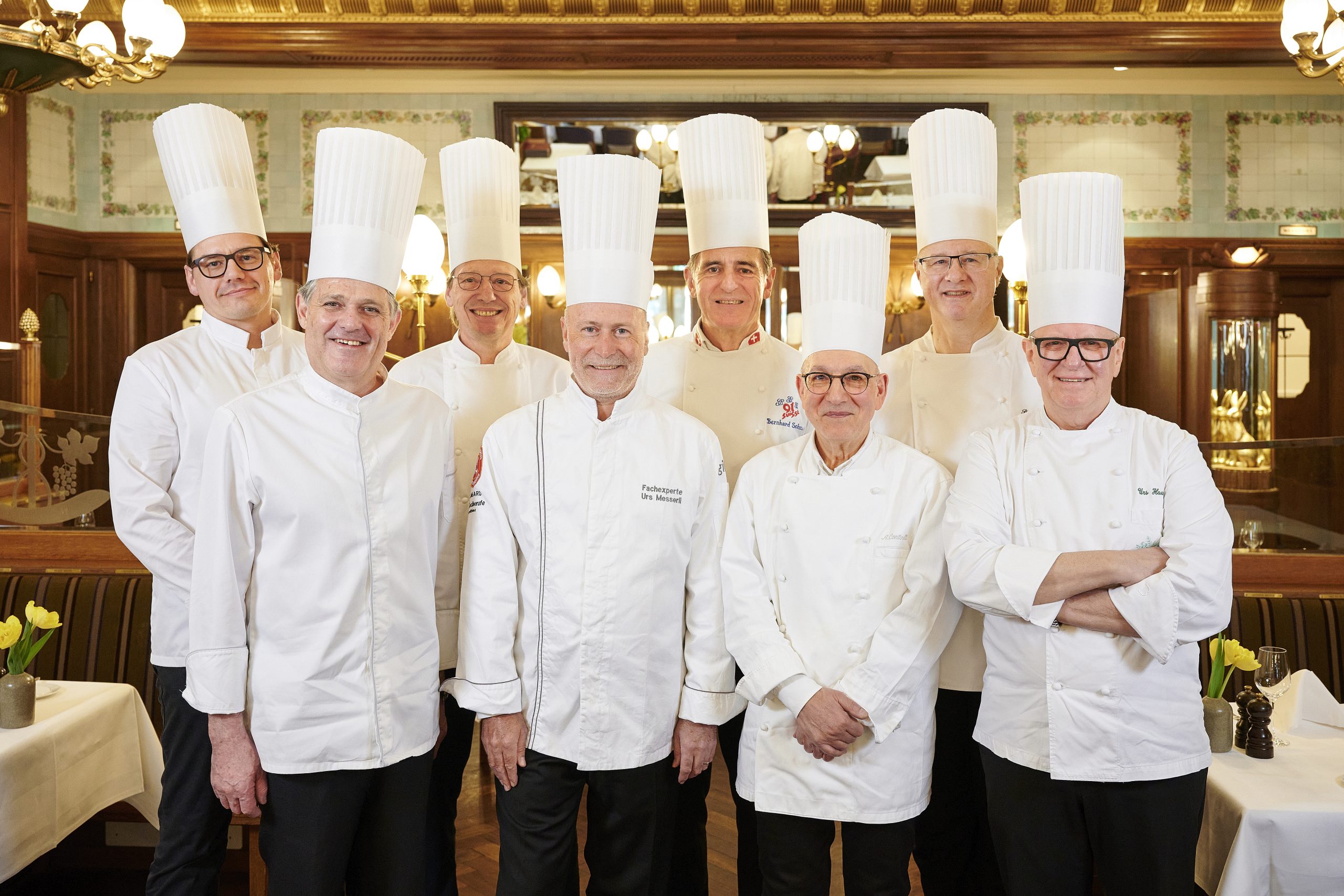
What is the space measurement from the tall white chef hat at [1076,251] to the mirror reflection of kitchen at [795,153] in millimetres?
5421

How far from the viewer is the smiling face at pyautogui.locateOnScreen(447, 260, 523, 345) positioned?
2533 mm

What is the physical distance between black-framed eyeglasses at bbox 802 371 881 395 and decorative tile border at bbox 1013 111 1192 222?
5.79 metres

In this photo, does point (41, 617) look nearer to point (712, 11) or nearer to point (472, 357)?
point (472, 357)

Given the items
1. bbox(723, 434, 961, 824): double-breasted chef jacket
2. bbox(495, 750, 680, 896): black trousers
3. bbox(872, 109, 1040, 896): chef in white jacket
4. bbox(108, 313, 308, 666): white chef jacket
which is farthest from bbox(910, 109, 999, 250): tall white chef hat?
bbox(108, 313, 308, 666): white chef jacket

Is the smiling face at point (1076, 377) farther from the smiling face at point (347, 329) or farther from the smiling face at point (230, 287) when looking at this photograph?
the smiling face at point (230, 287)

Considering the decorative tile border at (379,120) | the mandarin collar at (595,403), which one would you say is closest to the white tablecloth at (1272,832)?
the mandarin collar at (595,403)

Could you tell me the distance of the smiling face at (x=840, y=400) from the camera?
201cm

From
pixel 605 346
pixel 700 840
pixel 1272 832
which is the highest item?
pixel 605 346

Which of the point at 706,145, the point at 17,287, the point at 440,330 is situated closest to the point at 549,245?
the point at 440,330

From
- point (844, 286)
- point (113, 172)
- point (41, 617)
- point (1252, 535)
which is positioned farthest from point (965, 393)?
point (113, 172)

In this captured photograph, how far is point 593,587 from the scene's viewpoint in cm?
194

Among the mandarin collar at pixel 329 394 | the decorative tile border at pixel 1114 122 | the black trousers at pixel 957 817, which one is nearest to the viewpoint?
the mandarin collar at pixel 329 394

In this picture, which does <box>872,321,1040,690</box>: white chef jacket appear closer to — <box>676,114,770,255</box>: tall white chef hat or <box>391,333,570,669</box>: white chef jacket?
<box>676,114,770,255</box>: tall white chef hat

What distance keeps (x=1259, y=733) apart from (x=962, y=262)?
4.09 ft
